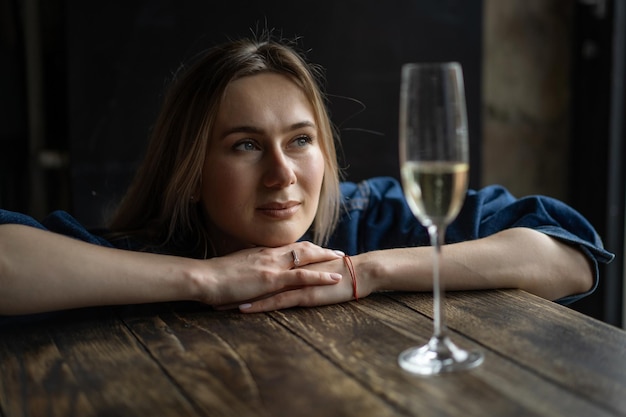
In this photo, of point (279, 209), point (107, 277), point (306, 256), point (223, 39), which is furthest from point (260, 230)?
point (223, 39)

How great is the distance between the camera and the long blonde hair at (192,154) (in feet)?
5.13

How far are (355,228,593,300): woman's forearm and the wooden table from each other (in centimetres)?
5

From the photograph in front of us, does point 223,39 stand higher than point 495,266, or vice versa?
point 223,39

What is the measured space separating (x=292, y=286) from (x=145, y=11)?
1350 mm

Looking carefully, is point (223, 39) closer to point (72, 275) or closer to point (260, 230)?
point (260, 230)

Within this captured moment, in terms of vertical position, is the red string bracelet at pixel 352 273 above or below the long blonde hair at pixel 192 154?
below

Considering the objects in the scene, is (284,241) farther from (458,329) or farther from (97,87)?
(97,87)

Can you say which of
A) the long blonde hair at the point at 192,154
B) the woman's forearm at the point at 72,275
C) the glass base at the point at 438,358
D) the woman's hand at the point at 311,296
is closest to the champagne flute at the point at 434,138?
the glass base at the point at 438,358

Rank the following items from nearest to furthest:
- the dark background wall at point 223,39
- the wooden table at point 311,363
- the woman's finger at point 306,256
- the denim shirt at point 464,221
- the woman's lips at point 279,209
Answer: the wooden table at point 311,363, the woman's finger at point 306,256, the woman's lips at point 279,209, the denim shirt at point 464,221, the dark background wall at point 223,39

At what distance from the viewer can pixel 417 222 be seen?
1746 millimetres

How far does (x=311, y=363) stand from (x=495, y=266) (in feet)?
1.68

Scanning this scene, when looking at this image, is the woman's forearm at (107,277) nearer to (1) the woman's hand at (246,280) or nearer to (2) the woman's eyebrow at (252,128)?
(1) the woman's hand at (246,280)

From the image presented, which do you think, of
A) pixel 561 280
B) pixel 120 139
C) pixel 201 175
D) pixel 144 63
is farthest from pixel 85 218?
pixel 561 280

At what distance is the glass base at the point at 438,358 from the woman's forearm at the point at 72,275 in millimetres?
455
